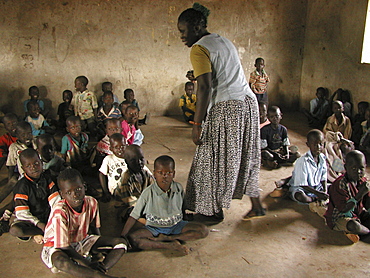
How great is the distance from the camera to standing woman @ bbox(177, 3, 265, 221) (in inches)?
98.0

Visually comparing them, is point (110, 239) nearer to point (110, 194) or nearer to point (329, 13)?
point (110, 194)

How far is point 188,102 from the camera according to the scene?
657 centimetres

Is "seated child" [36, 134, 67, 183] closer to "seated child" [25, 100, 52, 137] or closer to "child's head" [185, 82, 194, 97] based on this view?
"seated child" [25, 100, 52, 137]

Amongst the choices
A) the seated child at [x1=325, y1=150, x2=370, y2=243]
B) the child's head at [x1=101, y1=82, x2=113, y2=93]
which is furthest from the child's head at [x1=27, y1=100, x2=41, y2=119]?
the seated child at [x1=325, y1=150, x2=370, y2=243]

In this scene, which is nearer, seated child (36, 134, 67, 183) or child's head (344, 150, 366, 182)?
child's head (344, 150, 366, 182)

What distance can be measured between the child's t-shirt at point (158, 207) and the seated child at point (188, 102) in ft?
12.9

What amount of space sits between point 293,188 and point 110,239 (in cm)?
181

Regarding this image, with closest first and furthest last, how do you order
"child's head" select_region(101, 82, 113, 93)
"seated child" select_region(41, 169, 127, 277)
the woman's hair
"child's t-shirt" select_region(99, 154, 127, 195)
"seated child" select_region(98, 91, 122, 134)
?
"seated child" select_region(41, 169, 127, 277) < the woman's hair < "child's t-shirt" select_region(99, 154, 127, 195) < "seated child" select_region(98, 91, 122, 134) < "child's head" select_region(101, 82, 113, 93)

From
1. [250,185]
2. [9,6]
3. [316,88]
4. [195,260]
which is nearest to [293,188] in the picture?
[250,185]

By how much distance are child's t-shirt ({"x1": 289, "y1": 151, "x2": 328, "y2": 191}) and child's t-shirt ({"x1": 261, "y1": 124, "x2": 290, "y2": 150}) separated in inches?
40.3

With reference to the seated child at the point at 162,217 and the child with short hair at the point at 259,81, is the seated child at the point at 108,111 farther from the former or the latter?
the seated child at the point at 162,217

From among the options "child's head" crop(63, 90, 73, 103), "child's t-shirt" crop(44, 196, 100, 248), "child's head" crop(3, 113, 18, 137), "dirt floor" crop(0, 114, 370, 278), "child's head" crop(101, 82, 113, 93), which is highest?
"child's head" crop(101, 82, 113, 93)

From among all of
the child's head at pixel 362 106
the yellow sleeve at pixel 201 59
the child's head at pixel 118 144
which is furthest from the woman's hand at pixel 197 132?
the child's head at pixel 362 106

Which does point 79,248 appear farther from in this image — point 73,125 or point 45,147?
point 73,125
